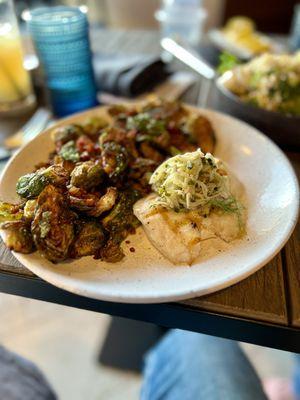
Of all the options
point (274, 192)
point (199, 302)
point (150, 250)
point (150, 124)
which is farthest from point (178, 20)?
point (199, 302)

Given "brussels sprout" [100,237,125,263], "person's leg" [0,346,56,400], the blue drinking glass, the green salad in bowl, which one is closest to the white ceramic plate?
"brussels sprout" [100,237,125,263]

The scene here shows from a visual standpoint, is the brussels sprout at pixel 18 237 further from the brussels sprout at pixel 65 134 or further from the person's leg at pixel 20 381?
the person's leg at pixel 20 381

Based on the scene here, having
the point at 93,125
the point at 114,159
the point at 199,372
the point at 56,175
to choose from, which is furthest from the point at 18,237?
the point at 199,372

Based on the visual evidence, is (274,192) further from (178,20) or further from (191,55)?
(178,20)

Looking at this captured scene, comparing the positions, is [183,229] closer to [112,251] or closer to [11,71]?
[112,251]

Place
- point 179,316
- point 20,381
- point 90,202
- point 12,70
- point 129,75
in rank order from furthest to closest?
1. point 129,75
2. point 12,70
3. point 20,381
4. point 90,202
5. point 179,316

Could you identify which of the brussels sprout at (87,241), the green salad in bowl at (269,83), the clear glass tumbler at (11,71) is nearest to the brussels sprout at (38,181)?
the brussels sprout at (87,241)
